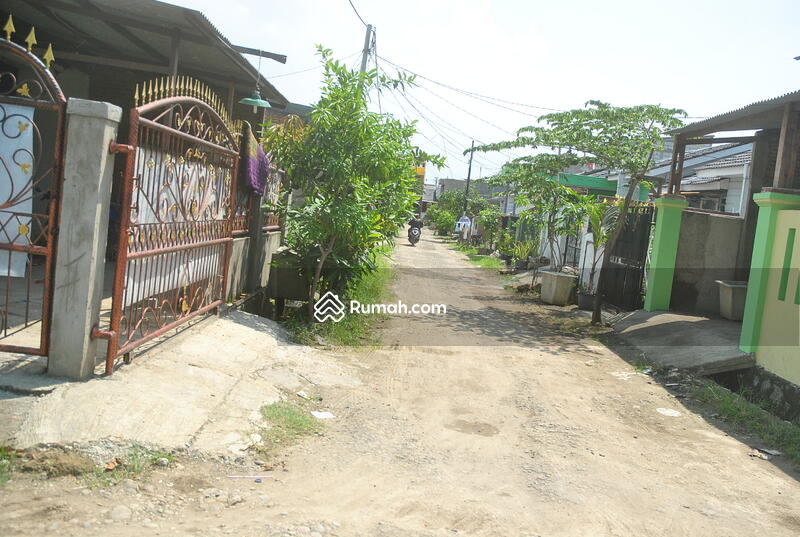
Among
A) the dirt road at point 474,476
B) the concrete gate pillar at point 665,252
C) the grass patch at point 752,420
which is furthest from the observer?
the concrete gate pillar at point 665,252

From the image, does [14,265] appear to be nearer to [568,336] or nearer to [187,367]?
[187,367]

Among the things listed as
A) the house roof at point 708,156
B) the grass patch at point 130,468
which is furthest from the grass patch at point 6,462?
the house roof at point 708,156

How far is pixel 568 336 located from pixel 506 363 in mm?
2610

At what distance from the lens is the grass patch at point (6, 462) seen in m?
3.25

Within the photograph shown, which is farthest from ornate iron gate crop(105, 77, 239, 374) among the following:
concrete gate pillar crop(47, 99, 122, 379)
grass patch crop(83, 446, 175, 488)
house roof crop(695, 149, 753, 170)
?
house roof crop(695, 149, 753, 170)

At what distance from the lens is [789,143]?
311 inches

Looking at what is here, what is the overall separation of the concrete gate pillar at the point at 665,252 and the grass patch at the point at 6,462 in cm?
966

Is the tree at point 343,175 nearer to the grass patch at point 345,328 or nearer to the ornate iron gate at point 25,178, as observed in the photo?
the grass patch at point 345,328

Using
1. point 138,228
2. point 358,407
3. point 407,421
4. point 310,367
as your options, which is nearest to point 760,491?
point 407,421

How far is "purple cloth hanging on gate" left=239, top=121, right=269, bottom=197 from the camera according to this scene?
291 inches

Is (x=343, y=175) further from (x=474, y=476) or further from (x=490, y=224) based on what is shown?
(x=490, y=224)

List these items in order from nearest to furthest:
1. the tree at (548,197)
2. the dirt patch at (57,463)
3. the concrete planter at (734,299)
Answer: the dirt patch at (57,463) < the concrete planter at (734,299) < the tree at (548,197)

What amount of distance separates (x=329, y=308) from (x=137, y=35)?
430 centimetres

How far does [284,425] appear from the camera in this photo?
4.70 meters
